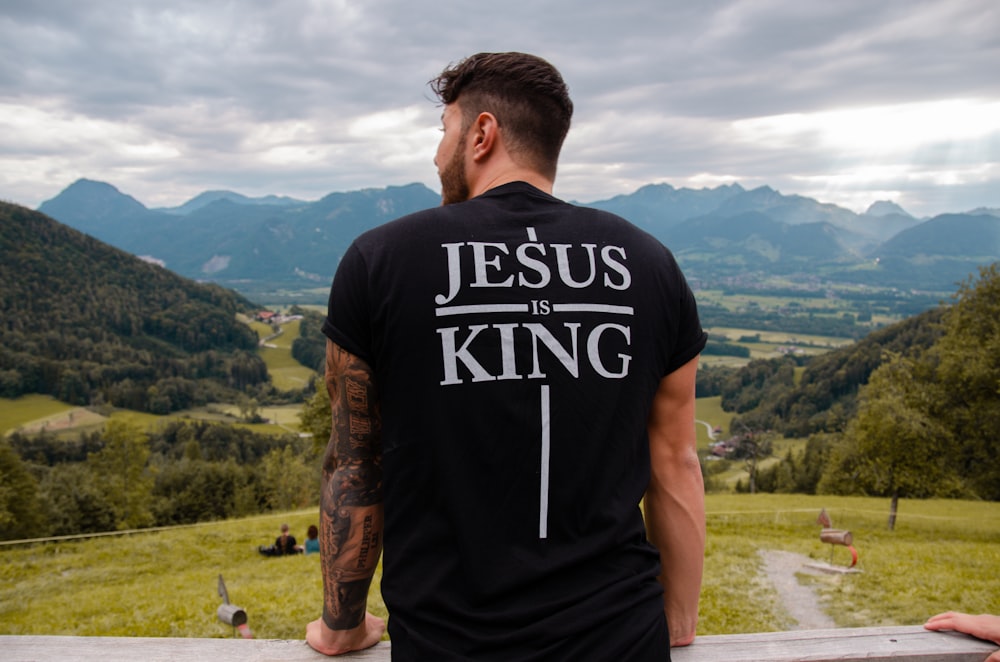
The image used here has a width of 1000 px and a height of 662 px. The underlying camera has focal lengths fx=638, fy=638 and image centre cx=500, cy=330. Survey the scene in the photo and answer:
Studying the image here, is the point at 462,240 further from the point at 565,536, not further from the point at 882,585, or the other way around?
the point at 882,585

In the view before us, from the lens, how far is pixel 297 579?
15422mm

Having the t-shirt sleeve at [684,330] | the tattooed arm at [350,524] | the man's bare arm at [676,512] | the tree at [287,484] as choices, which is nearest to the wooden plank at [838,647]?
the man's bare arm at [676,512]

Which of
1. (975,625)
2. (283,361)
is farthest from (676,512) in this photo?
(283,361)

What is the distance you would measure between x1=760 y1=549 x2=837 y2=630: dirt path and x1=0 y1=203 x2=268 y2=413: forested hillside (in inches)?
5051

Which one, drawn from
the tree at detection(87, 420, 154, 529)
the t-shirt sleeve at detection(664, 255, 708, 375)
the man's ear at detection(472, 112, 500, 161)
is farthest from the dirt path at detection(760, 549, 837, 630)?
the tree at detection(87, 420, 154, 529)

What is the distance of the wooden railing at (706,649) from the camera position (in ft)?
7.34

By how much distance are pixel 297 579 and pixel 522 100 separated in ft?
51.4

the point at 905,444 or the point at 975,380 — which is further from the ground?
the point at 975,380

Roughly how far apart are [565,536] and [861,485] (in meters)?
41.5

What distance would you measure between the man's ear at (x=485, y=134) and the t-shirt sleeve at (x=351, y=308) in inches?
24.1

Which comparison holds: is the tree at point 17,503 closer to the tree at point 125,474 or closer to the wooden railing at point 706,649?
the tree at point 125,474

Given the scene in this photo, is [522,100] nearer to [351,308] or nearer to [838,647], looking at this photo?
[351,308]

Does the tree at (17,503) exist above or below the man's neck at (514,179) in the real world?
below

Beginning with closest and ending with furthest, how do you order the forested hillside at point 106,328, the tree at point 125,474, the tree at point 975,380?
the tree at point 975,380 < the tree at point 125,474 < the forested hillside at point 106,328
